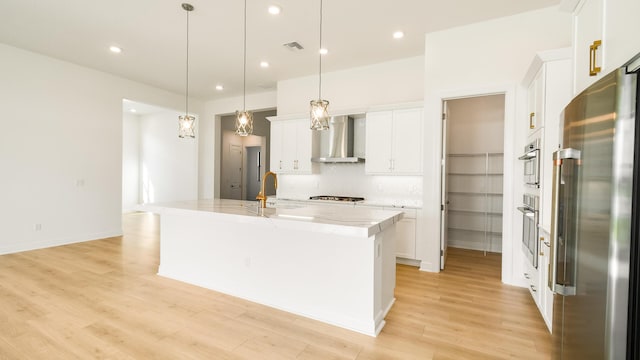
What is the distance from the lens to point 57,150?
5.17 m

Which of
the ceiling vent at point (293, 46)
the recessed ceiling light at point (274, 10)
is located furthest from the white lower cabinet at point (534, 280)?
the ceiling vent at point (293, 46)

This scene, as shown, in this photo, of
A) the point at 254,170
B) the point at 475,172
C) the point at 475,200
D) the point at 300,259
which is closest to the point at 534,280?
the point at 300,259

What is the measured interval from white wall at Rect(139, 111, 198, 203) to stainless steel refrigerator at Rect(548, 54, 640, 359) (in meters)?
7.82

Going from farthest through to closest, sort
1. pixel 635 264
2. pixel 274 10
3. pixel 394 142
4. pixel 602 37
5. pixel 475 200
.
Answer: pixel 475 200, pixel 394 142, pixel 274 10, pixel 602 37, pixel 635 264

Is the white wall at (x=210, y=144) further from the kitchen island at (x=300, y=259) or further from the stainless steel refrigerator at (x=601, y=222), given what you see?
the stainless steel refrigerator at (x=601, y=222)

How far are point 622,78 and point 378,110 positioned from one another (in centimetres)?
372

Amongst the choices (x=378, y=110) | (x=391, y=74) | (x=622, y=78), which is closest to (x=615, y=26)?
(x=622, y=78)

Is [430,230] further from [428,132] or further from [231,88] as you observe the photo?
[231,88]

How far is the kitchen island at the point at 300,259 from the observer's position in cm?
241

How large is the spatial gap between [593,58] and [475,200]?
438 centimetres

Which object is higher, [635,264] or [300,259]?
[635,264]

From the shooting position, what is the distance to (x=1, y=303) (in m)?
2.86

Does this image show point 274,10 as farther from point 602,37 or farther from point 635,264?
point 635,264

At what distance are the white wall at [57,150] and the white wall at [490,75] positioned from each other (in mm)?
6000
